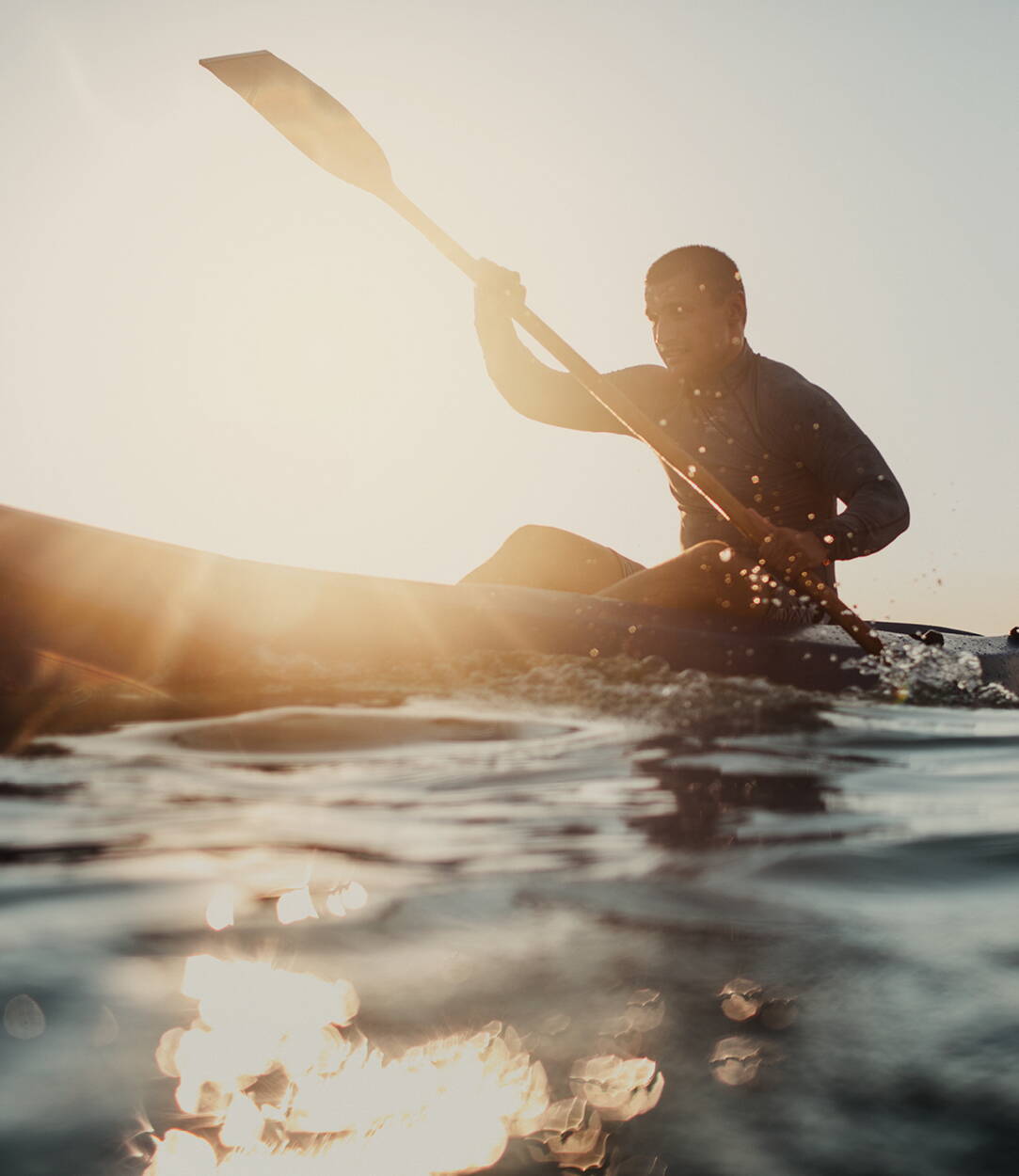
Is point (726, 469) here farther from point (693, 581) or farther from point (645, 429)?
point (693, 581)

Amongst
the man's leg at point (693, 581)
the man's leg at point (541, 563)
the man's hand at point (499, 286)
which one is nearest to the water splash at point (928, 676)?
the man's leg at point (693, 581)

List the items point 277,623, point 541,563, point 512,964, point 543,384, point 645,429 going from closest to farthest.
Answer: point 512,964 → point 277,623 → point 645,429 → point 541,563 → point 543,384

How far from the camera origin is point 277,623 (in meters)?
2.41

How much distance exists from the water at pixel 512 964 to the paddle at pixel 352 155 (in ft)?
6.13

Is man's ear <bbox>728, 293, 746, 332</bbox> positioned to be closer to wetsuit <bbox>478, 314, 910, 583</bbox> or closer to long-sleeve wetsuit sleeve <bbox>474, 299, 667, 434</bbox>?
wetsuit <bbox>478, 314, 910, 583</bbox>

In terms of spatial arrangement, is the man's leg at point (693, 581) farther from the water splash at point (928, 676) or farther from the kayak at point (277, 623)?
the water splash at point (928, 676)

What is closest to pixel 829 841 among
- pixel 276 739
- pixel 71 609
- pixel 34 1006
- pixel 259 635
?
pixel 34 1006

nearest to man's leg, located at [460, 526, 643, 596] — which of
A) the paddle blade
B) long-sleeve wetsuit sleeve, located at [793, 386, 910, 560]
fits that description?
long-sleeve wetsuit sleeve, located at [793, 386, 910, 560]

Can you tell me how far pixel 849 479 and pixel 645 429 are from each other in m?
0.71

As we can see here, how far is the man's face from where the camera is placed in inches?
145

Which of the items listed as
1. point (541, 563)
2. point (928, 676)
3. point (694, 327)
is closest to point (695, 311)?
point (694, 327)

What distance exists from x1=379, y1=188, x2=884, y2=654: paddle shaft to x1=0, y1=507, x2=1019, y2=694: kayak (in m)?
0.19

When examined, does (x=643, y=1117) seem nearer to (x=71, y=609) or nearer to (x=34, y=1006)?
(x=34, y=1006)

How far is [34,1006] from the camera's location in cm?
68
